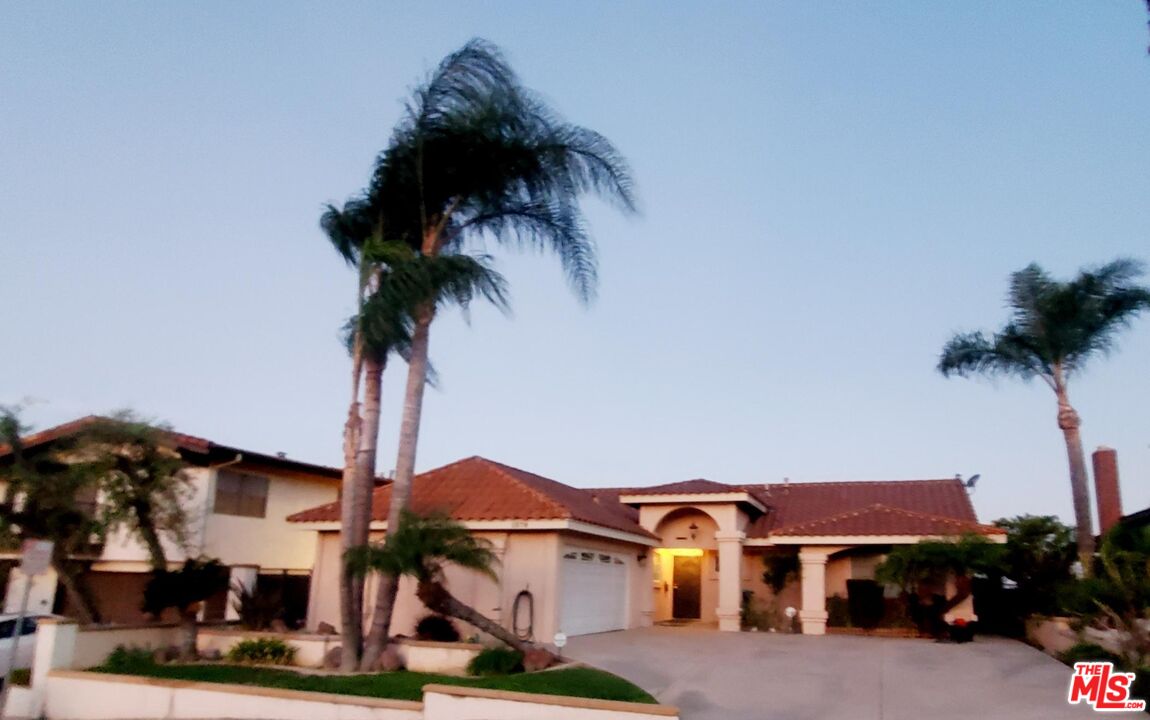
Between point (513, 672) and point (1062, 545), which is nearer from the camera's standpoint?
point (513, 672)

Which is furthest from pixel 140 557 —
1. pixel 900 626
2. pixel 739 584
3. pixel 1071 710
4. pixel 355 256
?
pixel 1071 710

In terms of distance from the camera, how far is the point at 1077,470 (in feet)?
75.3

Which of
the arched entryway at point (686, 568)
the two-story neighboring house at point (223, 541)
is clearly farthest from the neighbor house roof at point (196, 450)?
the arched entryway at point (686, 568)

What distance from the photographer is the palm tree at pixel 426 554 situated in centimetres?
1491

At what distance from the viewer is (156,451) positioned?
1877 cm

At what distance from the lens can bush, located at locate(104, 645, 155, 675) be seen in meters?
16.1

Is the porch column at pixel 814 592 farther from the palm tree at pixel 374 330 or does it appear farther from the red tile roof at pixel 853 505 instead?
the palm tree at pixel 374 330

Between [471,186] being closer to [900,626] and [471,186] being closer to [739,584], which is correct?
[739,584]

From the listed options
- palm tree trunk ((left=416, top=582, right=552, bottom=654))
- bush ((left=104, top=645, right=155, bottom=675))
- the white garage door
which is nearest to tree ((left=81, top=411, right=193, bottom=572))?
bush ((left=104, top=645, right=155, bottom=675))

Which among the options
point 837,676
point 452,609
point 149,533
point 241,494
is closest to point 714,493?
point 837,676

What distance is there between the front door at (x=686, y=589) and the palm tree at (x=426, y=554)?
12.9 meters

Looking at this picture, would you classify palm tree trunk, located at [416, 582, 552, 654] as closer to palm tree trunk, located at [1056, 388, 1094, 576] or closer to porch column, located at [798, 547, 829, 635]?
porch column, located at [798, 547, 829, 635]

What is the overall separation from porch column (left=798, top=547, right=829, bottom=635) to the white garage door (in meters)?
4.56

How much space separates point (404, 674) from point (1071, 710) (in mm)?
9969
